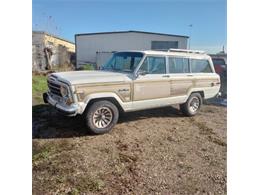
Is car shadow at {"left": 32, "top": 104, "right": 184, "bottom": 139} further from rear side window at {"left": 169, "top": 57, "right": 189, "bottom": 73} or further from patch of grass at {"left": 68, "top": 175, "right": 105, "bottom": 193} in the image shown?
patch of grass at {"left": 68, "top": 175, "right": 105, "bottom": 193}

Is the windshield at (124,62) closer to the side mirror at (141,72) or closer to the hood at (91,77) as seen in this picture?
the side mirror at (141,72)

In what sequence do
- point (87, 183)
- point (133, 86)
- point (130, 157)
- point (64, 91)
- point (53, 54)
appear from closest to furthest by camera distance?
1. point (87, 183)
2. point (130, 157)
3. point (64, 91)
4. point (133, 86)
5. point (53, 54)

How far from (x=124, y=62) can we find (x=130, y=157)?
1850 millimetres

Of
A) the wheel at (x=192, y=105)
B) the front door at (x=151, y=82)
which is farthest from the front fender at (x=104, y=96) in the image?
the wheel at (x=192, y=105)

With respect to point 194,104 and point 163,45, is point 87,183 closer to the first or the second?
point 163,45

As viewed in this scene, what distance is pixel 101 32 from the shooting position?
368 centimetres

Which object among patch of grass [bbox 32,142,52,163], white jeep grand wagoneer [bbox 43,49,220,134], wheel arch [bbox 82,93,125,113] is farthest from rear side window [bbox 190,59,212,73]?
patch of grass [bbox 32,142,52,163]

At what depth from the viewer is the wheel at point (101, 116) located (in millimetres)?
3849

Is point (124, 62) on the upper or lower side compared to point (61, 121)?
upper

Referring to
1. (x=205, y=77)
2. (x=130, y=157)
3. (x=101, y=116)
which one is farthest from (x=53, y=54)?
(x=130, y=157)

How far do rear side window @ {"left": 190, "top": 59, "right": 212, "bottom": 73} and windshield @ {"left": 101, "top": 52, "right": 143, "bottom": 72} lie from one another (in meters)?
1.21

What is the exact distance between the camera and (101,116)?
3967 mm

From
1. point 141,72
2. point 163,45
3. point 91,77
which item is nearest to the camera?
point 91,77
